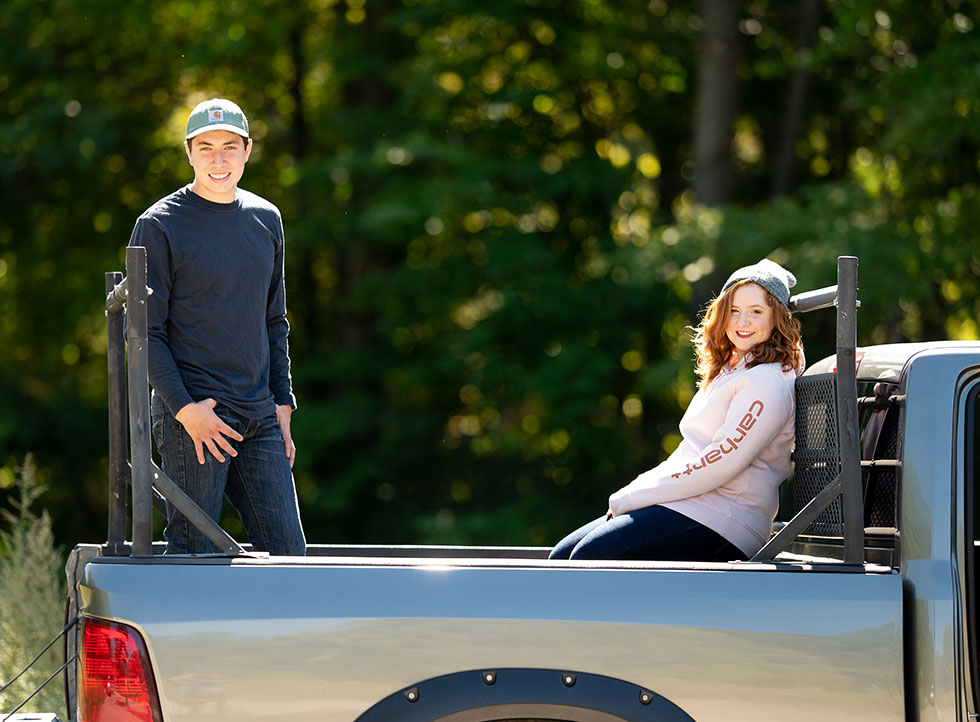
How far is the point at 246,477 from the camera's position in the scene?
3.87m

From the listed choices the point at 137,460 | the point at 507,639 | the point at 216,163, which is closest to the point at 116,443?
the point at 137,460

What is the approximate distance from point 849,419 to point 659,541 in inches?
28.8

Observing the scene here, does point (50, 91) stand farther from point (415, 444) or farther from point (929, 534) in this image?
point (929, 534)

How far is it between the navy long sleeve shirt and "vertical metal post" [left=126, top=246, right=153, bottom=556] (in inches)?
15.9

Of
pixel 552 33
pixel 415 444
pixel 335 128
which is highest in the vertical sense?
pixel 552 33

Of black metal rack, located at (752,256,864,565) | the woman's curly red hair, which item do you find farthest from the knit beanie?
black metal rack, located at (752,256,864,565)

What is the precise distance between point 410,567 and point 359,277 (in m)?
12.4

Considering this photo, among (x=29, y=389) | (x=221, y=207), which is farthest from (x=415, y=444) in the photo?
(x=221, y=207)

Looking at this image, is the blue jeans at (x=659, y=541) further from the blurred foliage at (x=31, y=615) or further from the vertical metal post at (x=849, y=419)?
the blurred foliage at (x=31, y=615)

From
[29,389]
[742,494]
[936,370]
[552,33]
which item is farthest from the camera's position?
[29,389]

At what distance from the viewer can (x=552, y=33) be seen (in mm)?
14922

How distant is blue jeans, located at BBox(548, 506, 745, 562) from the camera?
11.7 ft

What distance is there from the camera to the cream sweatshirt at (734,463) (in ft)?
11.6

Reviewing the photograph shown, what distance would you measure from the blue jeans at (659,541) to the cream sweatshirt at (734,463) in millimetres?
26
